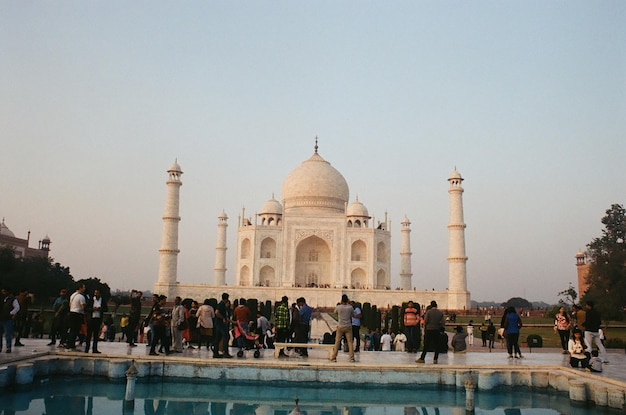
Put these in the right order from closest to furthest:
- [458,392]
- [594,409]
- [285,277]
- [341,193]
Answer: [594,409] → [458,392] → [285,277] → [341,193]

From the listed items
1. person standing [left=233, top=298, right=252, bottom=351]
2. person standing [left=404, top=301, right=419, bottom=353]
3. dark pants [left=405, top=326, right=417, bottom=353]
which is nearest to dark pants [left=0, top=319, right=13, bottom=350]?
person standing [left=233, top=298, right=252, bottom=351]

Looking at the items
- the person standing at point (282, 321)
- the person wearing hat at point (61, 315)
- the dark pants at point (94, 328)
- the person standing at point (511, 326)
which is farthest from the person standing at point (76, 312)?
the person standing at point (511, 326)

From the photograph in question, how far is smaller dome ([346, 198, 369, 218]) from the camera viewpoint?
35.6 meters

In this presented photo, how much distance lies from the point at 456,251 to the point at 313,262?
9.46 m

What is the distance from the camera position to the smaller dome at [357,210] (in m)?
35.6

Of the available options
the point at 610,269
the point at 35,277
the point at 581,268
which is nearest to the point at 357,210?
the point at 610,269

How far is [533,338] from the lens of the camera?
13109 millimetres

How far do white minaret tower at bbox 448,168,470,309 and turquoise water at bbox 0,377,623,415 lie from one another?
74.8ft

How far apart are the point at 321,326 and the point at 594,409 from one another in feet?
42.8

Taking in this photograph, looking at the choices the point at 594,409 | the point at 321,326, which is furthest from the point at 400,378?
the point at 321,326

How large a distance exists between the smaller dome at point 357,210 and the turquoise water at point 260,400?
2800 cm

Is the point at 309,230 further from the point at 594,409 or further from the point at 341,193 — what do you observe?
the point at 594,409

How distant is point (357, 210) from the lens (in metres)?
35.8

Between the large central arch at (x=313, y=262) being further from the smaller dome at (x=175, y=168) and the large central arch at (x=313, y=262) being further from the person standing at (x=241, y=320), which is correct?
the person standing at (x=241, y=320)
